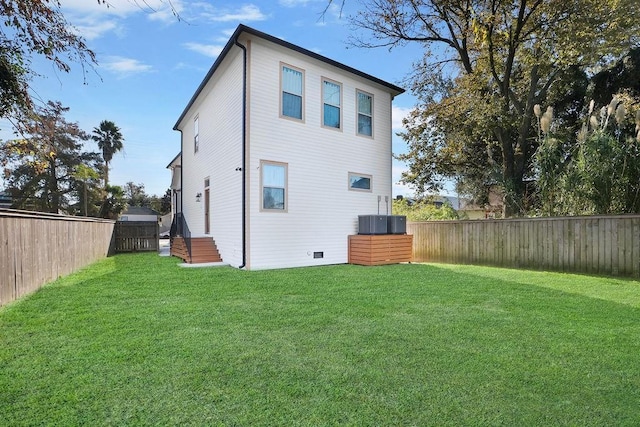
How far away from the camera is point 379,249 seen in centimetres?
895

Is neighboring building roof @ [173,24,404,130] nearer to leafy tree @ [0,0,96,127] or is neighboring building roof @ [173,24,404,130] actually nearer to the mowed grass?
leafy tree @ [0,0,96,127]

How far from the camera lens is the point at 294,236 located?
8469 millimetres

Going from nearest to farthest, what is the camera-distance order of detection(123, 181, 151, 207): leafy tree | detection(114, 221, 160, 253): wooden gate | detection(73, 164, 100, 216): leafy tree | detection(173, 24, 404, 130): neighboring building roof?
detection(173, 24, 404, 130): neighboring building roof < detection(114, 221, 160, 253): wooden gate < detection(73, 164, 100, 216): leafy tree < detection(123, 181, 151, 207): leafy tree

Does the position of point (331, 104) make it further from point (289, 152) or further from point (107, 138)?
point (107, 138)

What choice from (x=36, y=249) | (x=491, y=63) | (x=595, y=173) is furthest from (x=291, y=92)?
(x=595, y=173)

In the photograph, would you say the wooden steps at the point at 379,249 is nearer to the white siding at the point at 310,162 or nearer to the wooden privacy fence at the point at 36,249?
the white siding at the point at 310,162

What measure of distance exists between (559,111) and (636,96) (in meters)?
2.05

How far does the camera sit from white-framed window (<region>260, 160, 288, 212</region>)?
26.5 feet

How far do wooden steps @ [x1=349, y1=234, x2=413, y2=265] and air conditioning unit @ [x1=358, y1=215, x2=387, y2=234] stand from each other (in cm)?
18

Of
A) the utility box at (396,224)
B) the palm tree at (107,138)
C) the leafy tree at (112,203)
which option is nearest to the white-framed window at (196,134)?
the utility box at (396,224)

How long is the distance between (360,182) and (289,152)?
2365 mm

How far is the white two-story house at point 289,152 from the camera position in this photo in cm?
793

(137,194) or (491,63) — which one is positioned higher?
(491,63)

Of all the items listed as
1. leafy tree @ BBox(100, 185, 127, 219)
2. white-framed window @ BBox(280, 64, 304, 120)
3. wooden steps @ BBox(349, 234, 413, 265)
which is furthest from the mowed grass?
leafy tree @ BBox(100, 185, 127, 219)
